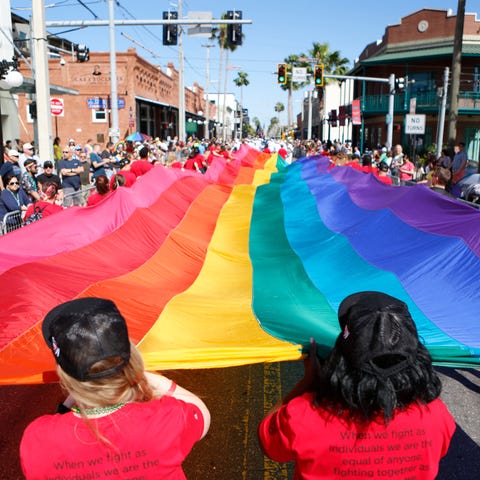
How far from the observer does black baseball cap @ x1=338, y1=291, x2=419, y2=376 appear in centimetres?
188

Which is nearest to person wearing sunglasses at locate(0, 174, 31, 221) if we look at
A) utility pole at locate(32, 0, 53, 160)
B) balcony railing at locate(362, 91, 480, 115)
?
utility pole at locate(32, 0, 53, 160)

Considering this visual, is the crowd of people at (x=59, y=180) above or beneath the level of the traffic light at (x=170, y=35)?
beneath

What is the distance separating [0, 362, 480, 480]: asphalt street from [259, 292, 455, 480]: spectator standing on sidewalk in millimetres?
2379

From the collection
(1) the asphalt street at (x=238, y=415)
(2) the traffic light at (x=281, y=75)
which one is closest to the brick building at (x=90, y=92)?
(2) the traffic light at (x=281, y=75)

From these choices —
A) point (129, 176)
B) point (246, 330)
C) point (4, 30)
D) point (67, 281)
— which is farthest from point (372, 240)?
point (4, 30)

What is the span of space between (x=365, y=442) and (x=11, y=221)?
27.1 ft

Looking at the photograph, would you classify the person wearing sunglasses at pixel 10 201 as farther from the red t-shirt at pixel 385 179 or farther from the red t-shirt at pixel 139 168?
the red t-shirt at pixel 385 179

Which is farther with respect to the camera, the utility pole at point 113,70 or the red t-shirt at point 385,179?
the utility pole at point 113,70

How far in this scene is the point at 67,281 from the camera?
4727 millimetres

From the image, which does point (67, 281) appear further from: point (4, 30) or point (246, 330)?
point (4, 30)

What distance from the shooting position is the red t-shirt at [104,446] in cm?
193

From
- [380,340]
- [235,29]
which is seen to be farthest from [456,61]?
[380,340]

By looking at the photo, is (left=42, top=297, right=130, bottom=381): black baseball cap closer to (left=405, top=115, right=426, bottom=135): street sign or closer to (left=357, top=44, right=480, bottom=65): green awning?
(left=405, top=115, right=426, bottom=135): street sign

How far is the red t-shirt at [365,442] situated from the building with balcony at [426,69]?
3477cm
